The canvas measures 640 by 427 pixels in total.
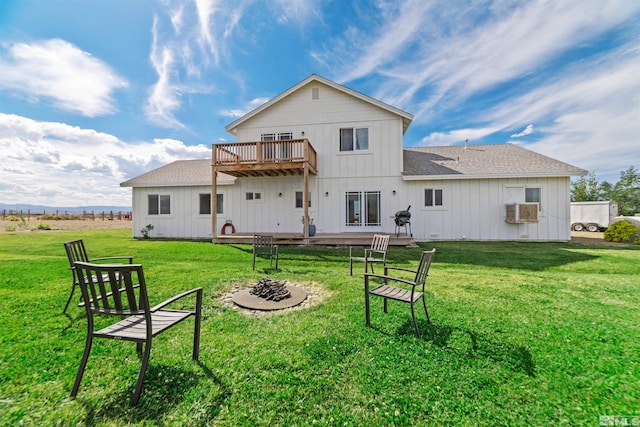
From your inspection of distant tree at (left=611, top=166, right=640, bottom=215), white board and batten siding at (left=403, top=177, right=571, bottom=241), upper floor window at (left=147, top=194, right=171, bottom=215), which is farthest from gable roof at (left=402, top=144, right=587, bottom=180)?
distant tree at (left=611, top=166, right=640, bottom=215)

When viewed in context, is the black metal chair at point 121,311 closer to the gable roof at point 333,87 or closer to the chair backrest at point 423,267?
the chair backrest at point 423,267

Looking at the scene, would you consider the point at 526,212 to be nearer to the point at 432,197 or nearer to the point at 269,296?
the point at 432,197

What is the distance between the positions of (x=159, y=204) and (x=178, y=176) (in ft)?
6.14

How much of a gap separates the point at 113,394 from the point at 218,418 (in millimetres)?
994

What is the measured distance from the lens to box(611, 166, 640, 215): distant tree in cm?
2995

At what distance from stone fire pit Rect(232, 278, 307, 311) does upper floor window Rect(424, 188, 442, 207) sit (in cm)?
932

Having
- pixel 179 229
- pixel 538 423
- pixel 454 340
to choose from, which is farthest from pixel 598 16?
pixel 179 229

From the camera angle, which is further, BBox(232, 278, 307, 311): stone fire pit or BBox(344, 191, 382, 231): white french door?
BBox(344, 191, 382, 231): white french door

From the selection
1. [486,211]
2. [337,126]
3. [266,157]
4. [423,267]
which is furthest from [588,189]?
[423,267]

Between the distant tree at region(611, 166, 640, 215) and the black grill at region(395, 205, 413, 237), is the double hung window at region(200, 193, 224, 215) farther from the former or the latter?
the distant tree at region(611, 166, 640, 215)

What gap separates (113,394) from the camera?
6.81ft

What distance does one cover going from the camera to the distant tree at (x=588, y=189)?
31.3 meters

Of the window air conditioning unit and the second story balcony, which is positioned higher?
the second story balcony

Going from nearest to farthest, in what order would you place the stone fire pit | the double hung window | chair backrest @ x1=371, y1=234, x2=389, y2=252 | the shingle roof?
the stone fire pit → chair backrest @ x1=371, y1=234, x2=389, y2=252 → the shingle roof → the double hung window
